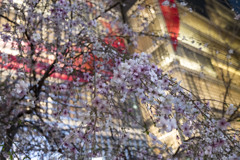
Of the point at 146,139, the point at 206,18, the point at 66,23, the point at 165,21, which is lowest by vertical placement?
the point at 146,139

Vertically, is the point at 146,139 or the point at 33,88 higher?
the point at 33,88

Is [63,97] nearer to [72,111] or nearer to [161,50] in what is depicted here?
[72,111]

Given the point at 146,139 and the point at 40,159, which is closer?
the point at 40,159

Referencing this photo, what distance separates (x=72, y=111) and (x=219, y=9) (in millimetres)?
8684

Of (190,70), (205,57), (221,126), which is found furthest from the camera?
(205,57)

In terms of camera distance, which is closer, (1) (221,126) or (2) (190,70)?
(1) (221,126)

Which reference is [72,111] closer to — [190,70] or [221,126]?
[221,126]

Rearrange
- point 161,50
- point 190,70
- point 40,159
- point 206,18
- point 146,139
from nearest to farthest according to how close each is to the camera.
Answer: point 40,159
point 146,139
point 161,50
point 190,70
point 206,18

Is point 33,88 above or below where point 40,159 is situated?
above

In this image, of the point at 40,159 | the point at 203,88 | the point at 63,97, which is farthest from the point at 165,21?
the point at 40,159

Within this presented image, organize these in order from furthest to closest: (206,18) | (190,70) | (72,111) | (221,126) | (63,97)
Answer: (206,18), (190,70), (72,111), (63,97), (221,126)

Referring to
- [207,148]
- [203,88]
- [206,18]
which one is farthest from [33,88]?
[206,18]

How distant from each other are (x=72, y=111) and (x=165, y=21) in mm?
4268

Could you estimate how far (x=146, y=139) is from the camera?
16.5ft
